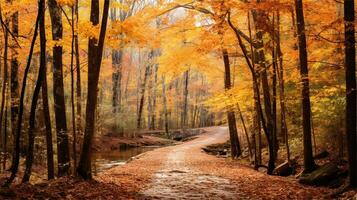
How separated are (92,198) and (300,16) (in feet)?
27.4

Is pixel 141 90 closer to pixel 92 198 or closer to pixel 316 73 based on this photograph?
pixel 316 73

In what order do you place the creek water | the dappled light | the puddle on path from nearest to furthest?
the dappled light → the puddle on path → the creek water

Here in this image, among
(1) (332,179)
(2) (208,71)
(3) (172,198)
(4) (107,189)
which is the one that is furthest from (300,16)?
(2) (208,71)

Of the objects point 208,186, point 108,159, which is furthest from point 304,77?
point 108,159

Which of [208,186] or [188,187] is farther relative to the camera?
[208,186]

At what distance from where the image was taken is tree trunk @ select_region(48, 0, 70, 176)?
1074 cm

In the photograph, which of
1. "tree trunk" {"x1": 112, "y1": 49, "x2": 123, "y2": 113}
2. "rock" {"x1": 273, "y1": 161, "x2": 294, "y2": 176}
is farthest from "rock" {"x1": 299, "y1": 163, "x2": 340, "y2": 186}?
"tree trunk" {"x1": 112, "y1": 49, "x2": 123, "y2": 113}

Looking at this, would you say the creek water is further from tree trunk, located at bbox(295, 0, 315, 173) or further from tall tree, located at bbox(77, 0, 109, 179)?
tree trunk, located at bbox(295, 0, 315, 173)

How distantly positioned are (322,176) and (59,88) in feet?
27.6

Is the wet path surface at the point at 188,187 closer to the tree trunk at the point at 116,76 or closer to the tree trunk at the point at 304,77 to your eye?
the tree trunk at the point at 304,77

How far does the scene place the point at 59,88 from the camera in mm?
10844

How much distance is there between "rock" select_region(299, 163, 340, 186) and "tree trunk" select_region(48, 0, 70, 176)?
741cm

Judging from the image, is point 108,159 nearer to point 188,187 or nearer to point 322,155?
point 322,155

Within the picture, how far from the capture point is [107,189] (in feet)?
31.2
